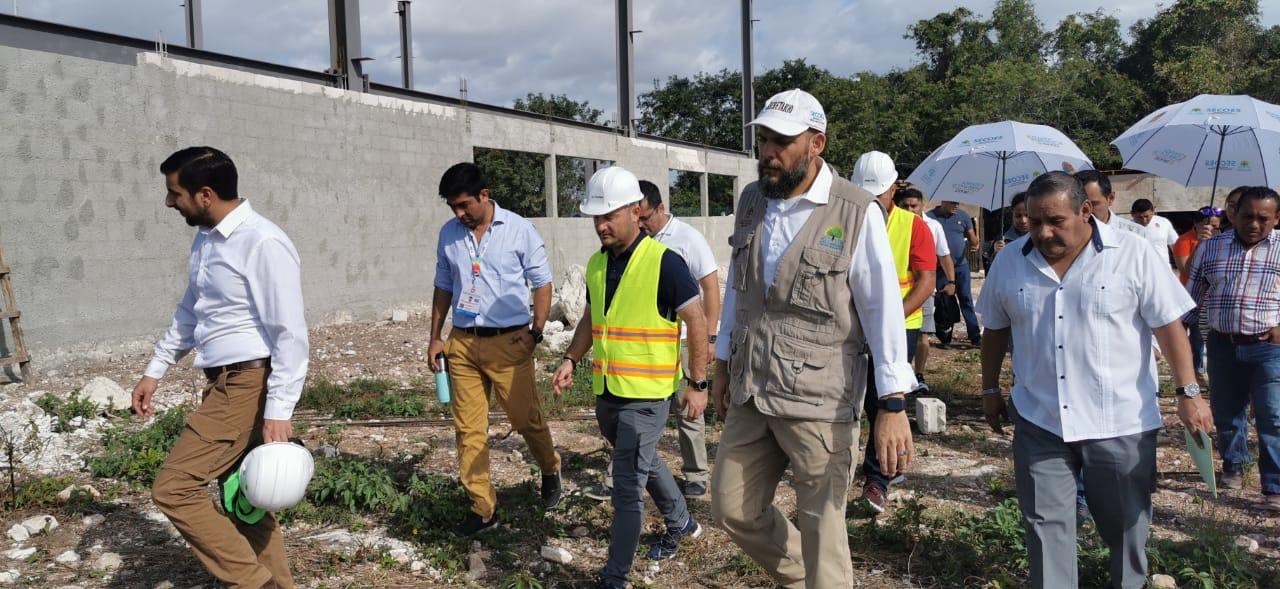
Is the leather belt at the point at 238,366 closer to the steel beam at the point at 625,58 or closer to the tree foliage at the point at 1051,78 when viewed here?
the steel beam at the point at 625,58

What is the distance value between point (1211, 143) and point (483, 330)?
610cm

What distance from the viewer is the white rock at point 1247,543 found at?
4.42 m

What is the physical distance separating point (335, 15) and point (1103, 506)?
1280 centimetres

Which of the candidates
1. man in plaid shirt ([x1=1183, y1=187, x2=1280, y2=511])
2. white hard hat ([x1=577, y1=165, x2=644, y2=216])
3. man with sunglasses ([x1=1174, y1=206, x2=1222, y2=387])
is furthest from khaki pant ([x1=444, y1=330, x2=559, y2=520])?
man with sunglasses ([x1=1174, y1=206, x2=1222, y2=387])

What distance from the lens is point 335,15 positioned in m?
13.5

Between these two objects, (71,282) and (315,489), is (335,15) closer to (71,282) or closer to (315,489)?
(71,282)

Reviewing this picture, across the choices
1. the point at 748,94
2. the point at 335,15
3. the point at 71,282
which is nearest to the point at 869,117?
the point at 748,94

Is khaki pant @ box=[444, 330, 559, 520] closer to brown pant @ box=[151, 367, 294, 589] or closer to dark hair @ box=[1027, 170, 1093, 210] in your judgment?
brown pant @ box=[151, 367, 294, 589]

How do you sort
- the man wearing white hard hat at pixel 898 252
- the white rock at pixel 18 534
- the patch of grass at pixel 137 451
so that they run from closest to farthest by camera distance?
the white rock at pixel 18 534 < the man wearing white hard hat at pixel 898 252 < the patch of grass at pixel 137 451

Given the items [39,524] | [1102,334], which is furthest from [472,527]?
[1102,334]

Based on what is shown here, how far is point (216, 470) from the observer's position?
11.5 ft

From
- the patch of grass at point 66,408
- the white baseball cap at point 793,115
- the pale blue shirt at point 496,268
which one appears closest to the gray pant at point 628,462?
the pale blue shirt at point 496,268

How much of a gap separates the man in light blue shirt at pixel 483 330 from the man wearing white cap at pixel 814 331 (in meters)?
1.91

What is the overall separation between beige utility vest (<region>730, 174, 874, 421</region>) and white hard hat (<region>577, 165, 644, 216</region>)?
1.08 m
